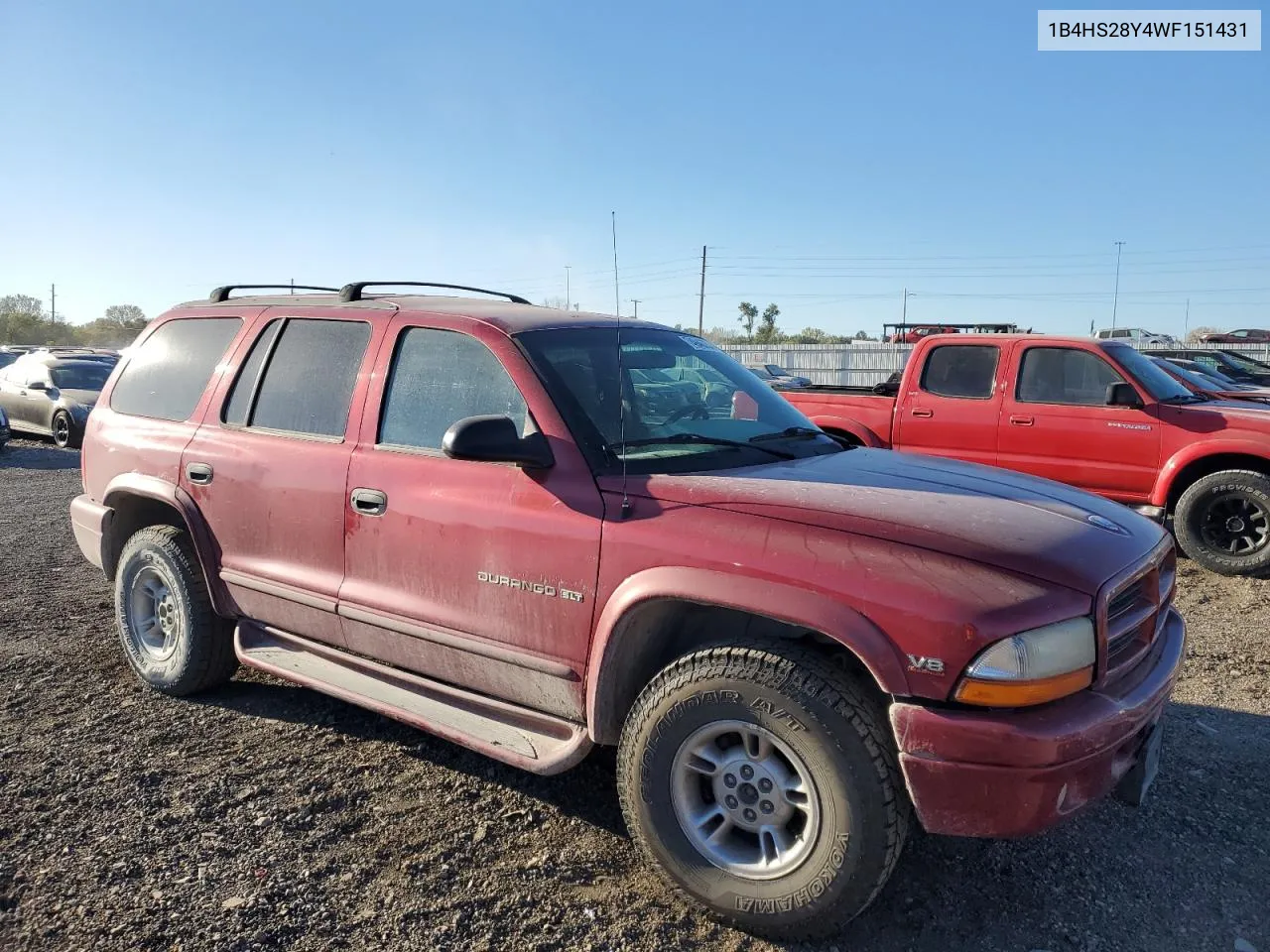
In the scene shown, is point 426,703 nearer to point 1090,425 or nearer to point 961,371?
point 1090,425

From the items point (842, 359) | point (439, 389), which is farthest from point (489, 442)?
point (842, 359)

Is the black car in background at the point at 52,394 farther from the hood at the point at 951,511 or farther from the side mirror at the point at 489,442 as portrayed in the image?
the hood at the point at 951,511

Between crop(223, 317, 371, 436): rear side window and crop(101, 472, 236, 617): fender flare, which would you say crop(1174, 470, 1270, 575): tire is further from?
crop(101, 472, 236, 617): fender flare

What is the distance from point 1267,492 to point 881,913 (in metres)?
5.55

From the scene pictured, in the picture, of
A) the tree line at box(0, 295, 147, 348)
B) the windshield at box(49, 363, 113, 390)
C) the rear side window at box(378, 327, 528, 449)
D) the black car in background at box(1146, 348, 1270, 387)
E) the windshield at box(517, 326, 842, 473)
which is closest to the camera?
the windshield at box(517, 326, 842, 473)

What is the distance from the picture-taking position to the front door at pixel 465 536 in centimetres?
296

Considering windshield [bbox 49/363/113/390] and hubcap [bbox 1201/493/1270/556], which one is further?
windshield [bbox 49/363/113/390]

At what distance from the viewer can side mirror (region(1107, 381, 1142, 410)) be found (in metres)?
7.22

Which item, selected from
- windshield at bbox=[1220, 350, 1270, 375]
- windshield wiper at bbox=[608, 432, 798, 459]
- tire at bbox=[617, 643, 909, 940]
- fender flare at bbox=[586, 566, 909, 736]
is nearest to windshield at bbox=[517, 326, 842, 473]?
windshield wiper at bbox=[608, 432, 798, 459]

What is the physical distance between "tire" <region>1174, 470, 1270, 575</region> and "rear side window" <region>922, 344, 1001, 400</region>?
179 centimetres

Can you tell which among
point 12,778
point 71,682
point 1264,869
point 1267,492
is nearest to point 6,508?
point 71,682

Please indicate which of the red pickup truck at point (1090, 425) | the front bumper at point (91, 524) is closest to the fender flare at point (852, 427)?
the red pickup truck at point (1090, 425)

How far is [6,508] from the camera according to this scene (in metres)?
9.46

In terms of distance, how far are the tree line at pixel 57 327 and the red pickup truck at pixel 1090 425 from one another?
58.7 m
